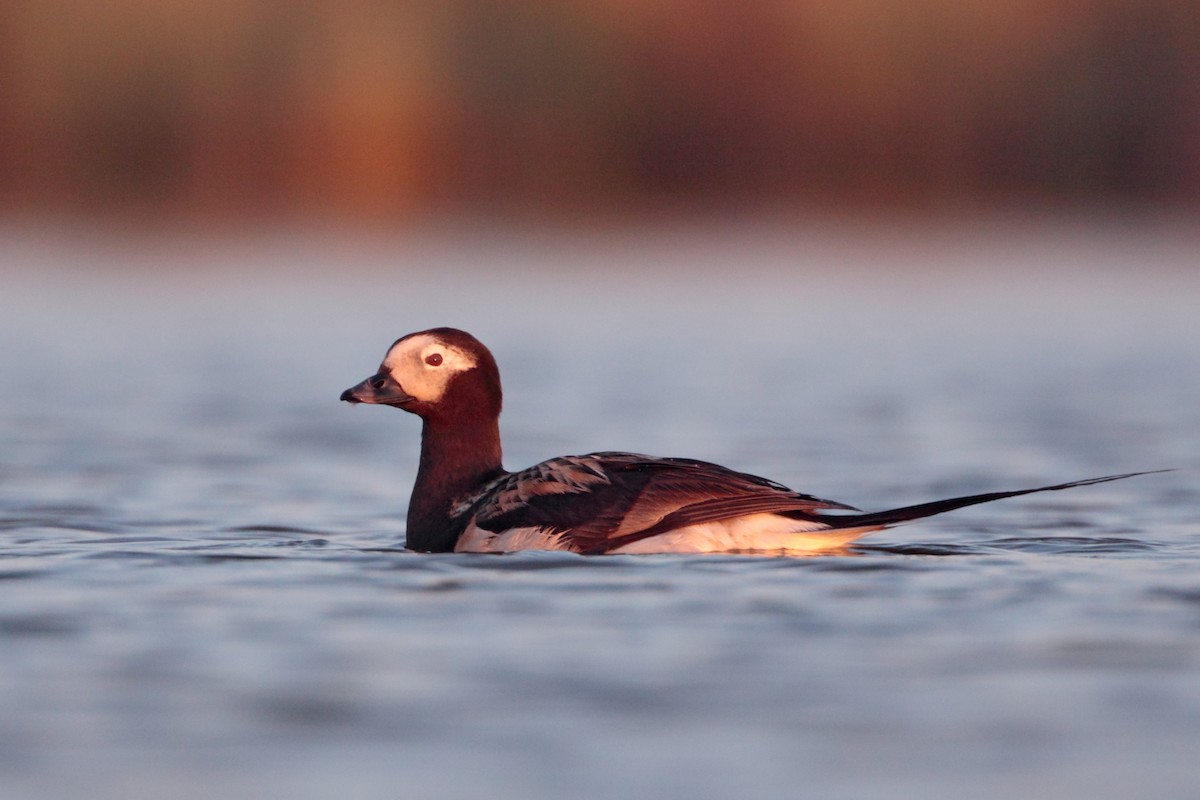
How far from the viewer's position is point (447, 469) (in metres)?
9.46

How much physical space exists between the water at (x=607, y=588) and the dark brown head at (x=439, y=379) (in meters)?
0.69

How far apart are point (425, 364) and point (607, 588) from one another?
2035 mm

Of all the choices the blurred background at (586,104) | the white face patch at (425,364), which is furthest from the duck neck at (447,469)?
the blurred background at (586,104)

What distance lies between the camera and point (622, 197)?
4462cm

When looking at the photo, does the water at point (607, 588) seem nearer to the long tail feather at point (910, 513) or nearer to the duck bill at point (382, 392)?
the long tail feather at point (910, 513)

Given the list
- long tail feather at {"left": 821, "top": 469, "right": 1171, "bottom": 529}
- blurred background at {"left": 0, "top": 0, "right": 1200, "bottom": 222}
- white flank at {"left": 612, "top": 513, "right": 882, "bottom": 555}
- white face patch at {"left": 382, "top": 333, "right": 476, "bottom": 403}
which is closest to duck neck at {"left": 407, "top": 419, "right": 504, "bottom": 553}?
white face patch at {"left": 382, "top": 333, "right": 476, "bottom": 403}

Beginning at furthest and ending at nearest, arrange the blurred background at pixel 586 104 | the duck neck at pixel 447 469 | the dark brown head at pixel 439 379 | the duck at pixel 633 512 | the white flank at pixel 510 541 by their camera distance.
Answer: the blurred background at pixel 586 104 → the dark brown head at pixel 439 379 → the duck neck at pixel 447 469 → the white flank at pixel 510 541 → the duck at pixel 633 512

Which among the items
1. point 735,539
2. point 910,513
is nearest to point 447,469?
point 735,539

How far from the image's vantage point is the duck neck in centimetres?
928

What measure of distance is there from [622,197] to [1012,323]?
72.2ft

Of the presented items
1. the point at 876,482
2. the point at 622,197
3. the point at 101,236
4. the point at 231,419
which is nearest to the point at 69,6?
the point at 101,236

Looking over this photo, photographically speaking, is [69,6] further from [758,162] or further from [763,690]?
[763,690]

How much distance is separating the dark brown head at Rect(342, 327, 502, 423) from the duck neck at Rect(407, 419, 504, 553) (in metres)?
0.06

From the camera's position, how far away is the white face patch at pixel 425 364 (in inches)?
371
